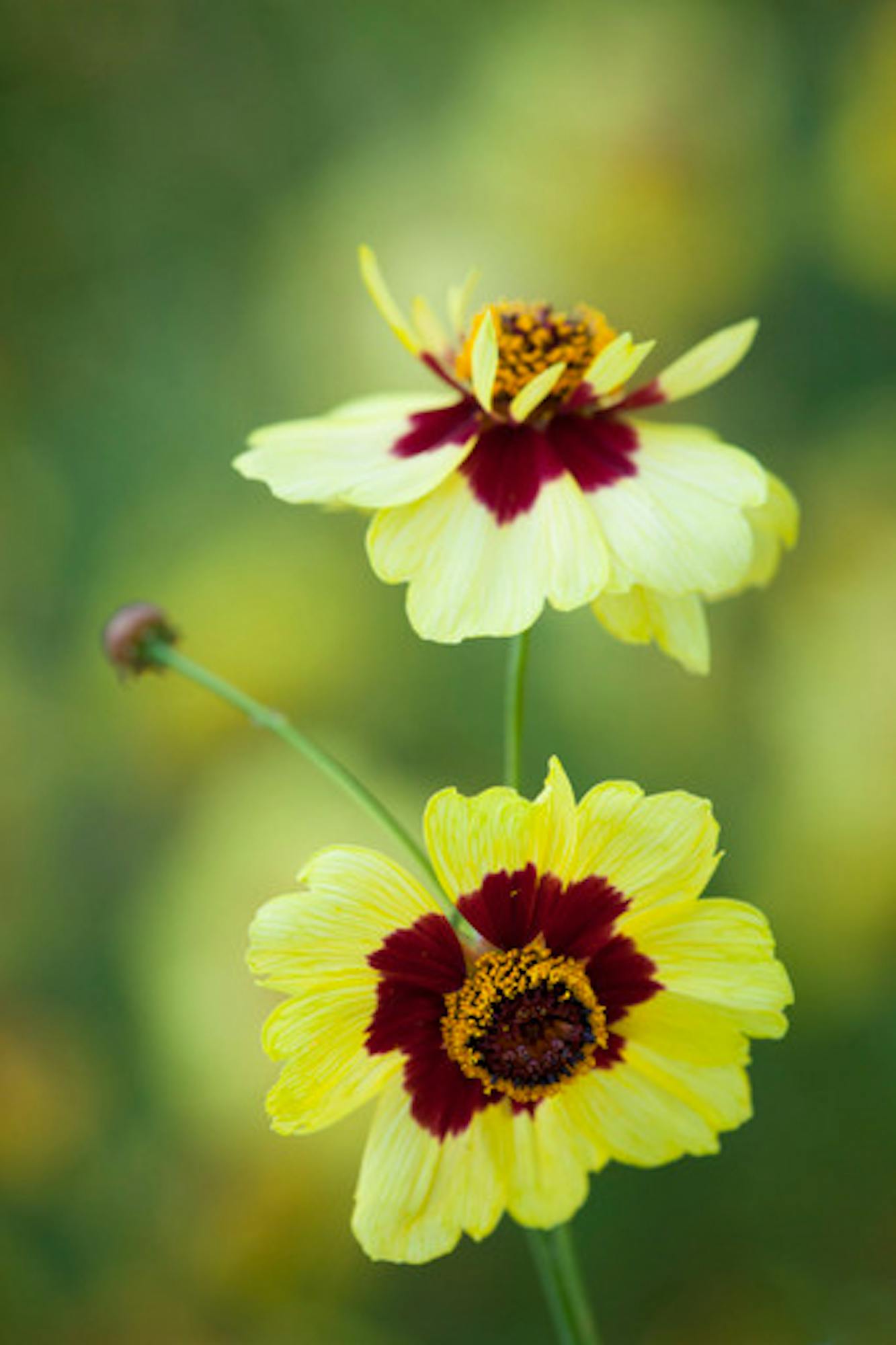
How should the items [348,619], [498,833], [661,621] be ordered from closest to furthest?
[498,833], [661,621], [348,619]

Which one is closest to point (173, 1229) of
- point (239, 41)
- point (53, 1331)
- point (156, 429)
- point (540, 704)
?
point (53, 1331)

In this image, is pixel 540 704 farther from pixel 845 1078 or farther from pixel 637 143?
pixel 637 143

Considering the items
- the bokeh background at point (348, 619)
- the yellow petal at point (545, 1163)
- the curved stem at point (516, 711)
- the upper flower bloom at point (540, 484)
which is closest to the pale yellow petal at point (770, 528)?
the upper flower bloom at point (540, 484)

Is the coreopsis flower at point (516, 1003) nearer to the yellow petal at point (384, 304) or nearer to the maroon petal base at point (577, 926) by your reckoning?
the maroon petal base at point (577, 926)

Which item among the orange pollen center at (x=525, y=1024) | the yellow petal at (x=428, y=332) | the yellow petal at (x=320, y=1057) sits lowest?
the orange pollen center at (x=525, y=1024)

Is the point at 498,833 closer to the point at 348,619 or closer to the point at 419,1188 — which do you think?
the point at 419,1188

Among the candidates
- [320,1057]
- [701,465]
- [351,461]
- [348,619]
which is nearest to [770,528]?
[701,465]

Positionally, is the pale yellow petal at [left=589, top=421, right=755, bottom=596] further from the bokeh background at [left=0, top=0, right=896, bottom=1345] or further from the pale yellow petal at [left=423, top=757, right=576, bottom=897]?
the bokeh background at [left=0, top=0, right=896, bottom=1345]
